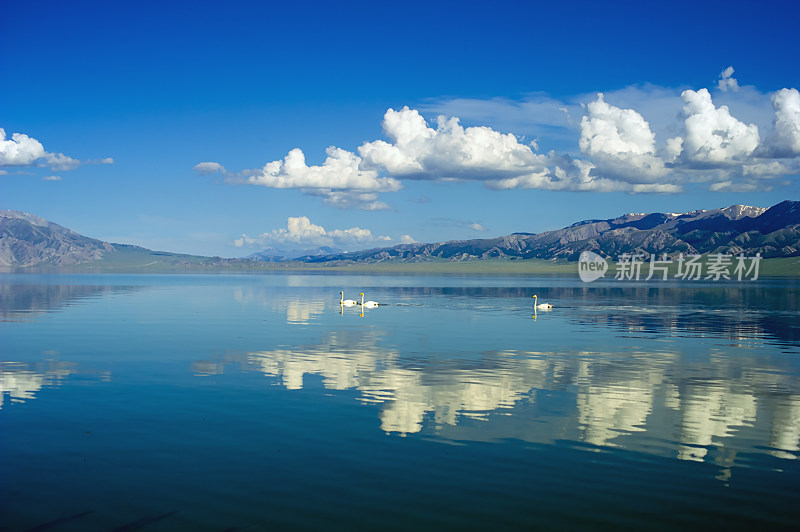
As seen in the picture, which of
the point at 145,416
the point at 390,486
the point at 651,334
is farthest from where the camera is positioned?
the point at 651,334

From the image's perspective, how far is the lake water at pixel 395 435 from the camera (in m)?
17.1

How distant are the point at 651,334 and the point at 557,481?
4585cm

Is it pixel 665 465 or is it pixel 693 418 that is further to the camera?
pixel 693 418

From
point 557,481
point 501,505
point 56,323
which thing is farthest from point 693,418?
point 56,323

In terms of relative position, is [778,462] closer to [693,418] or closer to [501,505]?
[693,418]

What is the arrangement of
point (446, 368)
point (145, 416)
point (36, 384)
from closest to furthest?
1. point (145, 416)
2. point (36, 384)
3. point (446, 368)

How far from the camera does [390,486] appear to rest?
18.8 m

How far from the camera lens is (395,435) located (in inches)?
955

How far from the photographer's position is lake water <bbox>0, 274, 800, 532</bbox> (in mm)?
17078

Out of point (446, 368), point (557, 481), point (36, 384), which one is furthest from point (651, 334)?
point (36, 384)

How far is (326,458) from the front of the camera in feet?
70.2

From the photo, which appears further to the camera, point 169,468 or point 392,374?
point 392,374

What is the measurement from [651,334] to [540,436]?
1619 inches

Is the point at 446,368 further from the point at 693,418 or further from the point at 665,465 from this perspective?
the point at 665,465
